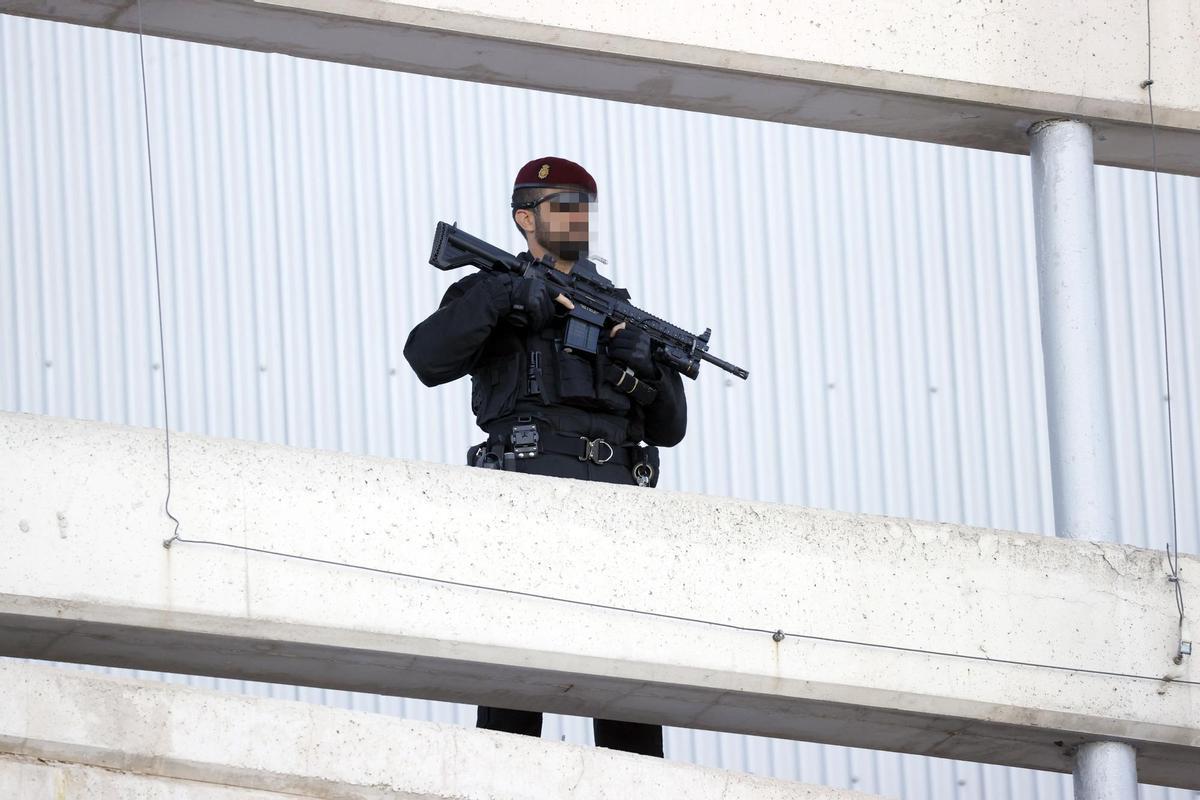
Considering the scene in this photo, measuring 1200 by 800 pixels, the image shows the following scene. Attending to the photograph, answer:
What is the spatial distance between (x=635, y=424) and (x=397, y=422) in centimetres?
327

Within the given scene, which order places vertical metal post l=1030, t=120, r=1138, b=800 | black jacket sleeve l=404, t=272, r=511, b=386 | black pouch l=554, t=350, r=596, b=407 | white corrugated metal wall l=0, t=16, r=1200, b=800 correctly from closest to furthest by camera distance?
black jacket sleeve l=404, t=272, r=511, b=386 < black pouch l=554, t=350, r=596, b=407 < vertical metal post l=1030, t=120, r=1138, b=800 < white corrugated metal wall l=0, t=16, r=1200, b=800

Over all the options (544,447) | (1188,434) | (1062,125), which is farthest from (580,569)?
(1188,434)

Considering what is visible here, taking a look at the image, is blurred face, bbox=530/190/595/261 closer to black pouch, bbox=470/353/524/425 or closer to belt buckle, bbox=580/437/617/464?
black pouch, bbox=470/353/524/425

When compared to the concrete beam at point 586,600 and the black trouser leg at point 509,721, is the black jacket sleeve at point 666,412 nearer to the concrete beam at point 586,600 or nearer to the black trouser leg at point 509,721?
the concrete beam at point 586,600

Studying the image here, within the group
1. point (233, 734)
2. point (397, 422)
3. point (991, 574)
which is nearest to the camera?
point (233, 734)

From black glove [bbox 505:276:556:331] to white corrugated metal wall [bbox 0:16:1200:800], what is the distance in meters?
3.42

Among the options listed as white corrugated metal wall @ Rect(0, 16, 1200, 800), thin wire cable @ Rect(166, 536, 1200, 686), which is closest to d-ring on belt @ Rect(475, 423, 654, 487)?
thin wire cable @ Rect(166, 536, 1200, 686)

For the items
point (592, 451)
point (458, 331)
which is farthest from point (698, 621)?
point (458, 331)

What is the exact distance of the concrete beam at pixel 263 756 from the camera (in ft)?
15.8

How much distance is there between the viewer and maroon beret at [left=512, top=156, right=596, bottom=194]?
5.98 meters

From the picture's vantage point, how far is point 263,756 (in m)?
4.95

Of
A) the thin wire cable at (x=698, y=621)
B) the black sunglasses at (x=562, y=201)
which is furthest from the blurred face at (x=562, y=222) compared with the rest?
the thin wire cable at (x=698, y=621)

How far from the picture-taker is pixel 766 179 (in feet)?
30.6

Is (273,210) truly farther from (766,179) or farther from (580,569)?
(580,569)
